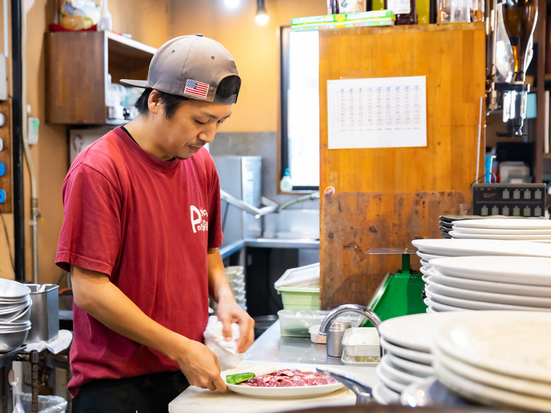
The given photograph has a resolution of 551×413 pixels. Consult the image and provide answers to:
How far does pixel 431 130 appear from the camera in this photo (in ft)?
7.18

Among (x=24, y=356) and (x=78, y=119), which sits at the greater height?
(x=78, y=119)

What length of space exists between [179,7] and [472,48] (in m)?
3.75

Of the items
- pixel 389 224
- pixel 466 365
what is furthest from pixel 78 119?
pixel 466 365

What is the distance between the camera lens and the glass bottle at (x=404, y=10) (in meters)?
2.18

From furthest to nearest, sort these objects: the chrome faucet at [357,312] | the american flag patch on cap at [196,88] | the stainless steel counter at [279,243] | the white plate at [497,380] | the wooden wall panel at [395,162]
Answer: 1. the stainless steel counter at [279,243]
2. the wooden wall panel at [395,162]
3. the chrome faucet at [357,312]
4. the american flag patch on cap at [196,88]
5. the white plate at [497,380]

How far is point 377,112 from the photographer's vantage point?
221 cm

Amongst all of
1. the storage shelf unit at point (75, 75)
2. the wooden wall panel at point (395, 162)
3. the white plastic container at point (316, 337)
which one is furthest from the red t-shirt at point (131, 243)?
the storage shelf unit at point (75, 75)

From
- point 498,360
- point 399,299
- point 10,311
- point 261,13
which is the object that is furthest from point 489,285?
point 261,13

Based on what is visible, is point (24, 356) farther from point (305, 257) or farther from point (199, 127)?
point (305, 257)

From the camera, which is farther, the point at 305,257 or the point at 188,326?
the point at 305,257

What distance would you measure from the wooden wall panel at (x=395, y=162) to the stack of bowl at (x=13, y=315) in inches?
46.2

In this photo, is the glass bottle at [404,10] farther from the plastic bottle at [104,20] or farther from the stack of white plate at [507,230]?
the plastic bottle at [104,20]

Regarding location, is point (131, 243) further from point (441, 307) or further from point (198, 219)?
point (441, 307)

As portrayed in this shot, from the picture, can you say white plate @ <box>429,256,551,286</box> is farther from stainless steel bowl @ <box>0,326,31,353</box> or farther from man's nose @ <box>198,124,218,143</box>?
stainless steel bowl @ <box>0,326,31,353</box>
